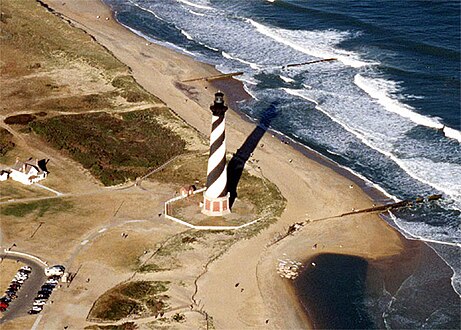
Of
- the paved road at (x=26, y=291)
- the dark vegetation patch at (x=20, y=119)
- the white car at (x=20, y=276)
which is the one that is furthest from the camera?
the dark vegetation patch at (x=20, y=119)

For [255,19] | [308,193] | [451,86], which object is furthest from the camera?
[255,19]

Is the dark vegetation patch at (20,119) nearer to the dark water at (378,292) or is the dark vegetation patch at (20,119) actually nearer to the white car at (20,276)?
the white car at (20,276)

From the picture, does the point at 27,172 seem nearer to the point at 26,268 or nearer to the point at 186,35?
the point at 26,268

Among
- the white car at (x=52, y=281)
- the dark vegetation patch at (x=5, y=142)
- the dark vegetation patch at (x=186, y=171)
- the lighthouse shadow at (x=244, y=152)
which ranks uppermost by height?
the lighthouse shadow at (x=244, y=152)

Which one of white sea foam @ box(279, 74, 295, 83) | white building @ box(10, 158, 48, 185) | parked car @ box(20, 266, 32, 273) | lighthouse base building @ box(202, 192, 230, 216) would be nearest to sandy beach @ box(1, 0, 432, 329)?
lighthouse base building @ box(202, 192, 230, 216)

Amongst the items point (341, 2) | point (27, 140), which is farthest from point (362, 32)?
point (27, 140)

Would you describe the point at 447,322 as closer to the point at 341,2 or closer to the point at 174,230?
the point at 174,230

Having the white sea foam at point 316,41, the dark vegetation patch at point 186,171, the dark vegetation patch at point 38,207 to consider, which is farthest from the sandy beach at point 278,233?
the white sea foam at point 316,41
